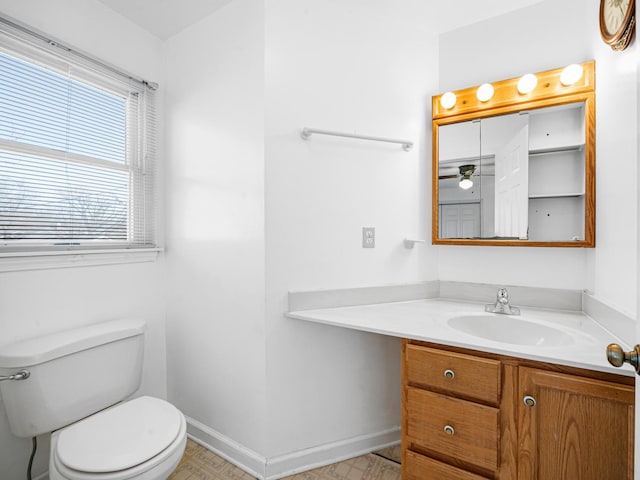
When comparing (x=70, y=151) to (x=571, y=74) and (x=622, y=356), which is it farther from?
(x=571, y=74)

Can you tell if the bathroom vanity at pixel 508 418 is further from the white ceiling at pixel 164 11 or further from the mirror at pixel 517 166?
the white ceiling at pixel 164 11

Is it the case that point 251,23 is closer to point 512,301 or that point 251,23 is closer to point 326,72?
point 326,72

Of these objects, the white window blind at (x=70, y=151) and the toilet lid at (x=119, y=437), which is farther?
the white window blind at (x=70, y=151)

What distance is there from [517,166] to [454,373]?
3.68 feet

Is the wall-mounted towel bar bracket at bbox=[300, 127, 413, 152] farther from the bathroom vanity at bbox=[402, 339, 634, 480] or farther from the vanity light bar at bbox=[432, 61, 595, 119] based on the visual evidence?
the bathroom vanity at bbox=[402, 339, 634, 480]

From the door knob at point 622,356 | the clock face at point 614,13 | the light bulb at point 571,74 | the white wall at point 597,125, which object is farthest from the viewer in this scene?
the light bulb at point 571,74

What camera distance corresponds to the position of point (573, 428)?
106 centimetres

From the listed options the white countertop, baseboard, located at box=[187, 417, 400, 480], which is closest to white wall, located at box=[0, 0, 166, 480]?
baseboard, located at box=[187, 417, 400, 480]

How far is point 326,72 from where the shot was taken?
1.69 metres

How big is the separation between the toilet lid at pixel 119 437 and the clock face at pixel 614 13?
220 cm

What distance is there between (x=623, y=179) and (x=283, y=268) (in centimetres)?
144

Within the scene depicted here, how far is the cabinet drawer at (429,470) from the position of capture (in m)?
1.26

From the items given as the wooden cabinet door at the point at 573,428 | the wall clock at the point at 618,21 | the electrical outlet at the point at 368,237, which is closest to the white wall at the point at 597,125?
the wall clock at the point at 618,21

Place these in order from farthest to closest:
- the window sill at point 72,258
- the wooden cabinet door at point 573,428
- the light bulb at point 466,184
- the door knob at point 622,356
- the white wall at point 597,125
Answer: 1. the light bulb at point 466,184
2. the window sill at point 72,258
3. the white wall at point 597,125
4. the wooden cabinet door at point 573,428
5. the door knob at point 622,356
